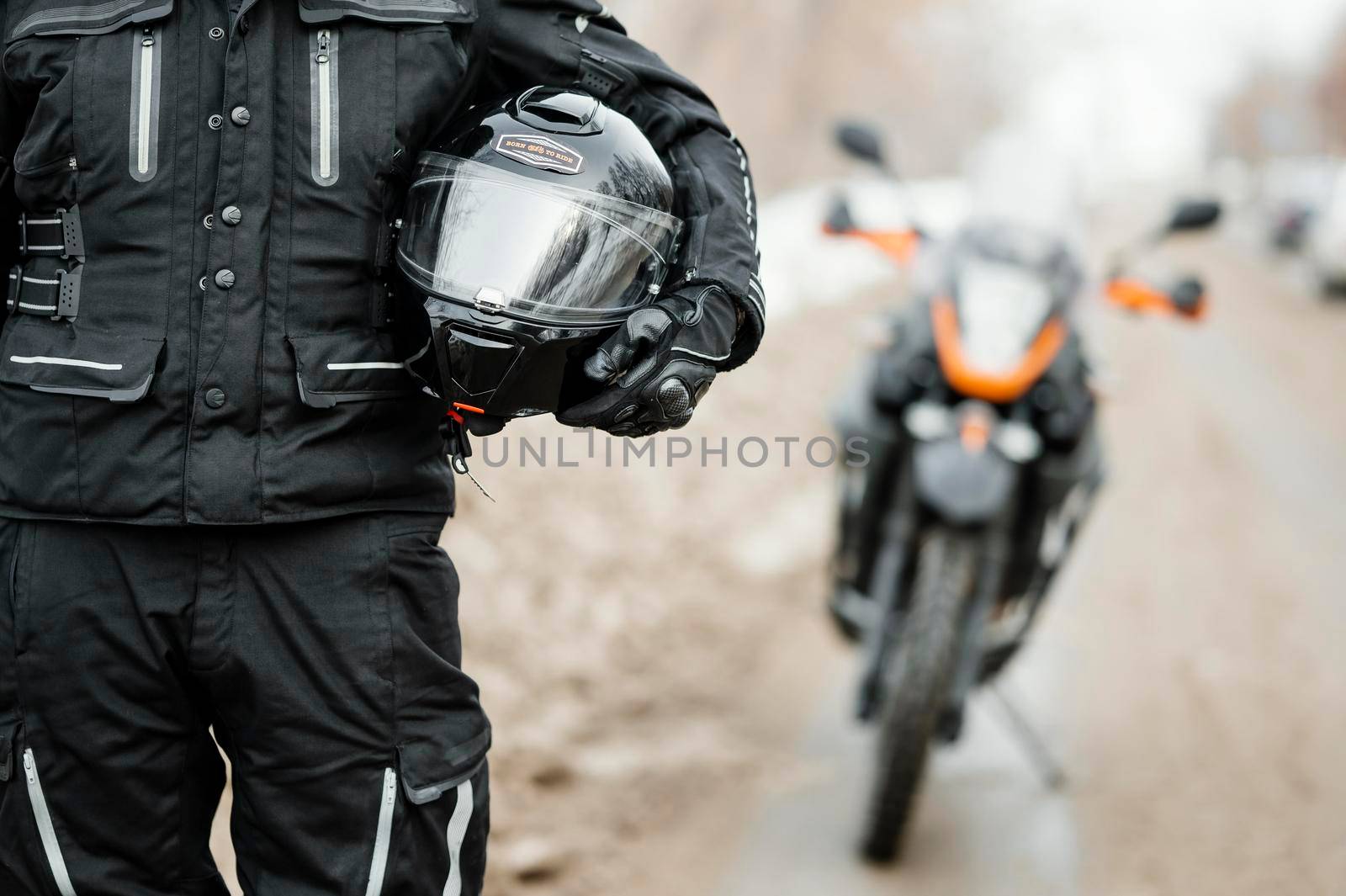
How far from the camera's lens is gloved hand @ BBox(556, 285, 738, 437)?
169 cm

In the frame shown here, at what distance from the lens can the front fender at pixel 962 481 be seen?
3066mm

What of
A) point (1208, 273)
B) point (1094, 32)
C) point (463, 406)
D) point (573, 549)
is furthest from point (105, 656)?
point (1208, 273)

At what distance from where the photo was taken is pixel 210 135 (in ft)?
5.41

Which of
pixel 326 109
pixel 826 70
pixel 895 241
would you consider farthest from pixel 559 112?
pixel 826 70

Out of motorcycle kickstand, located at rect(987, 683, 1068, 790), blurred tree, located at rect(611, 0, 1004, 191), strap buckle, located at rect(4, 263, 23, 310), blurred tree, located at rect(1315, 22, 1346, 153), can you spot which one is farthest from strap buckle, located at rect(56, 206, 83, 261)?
blurred tree, located at rect(1315, 22, 1346, 153)

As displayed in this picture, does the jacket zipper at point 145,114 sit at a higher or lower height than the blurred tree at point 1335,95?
higher

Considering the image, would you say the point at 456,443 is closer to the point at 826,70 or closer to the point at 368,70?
the point at 368,70

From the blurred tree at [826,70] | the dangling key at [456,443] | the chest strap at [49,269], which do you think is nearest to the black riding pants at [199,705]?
the dangling key at [456,443]

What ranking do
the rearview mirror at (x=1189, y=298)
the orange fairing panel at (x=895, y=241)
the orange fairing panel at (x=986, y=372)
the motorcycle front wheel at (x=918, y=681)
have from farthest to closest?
the orange fairing panel at (x=895, y=241)
the rearview mirror at (x=1189, y=298)
the orange fairing panel at (x=986, y=372)
the motorcycle front wheel at (x=918, y=681)

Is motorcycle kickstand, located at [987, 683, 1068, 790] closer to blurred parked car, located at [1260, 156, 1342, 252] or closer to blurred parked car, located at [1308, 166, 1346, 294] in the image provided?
blurred parked car, located at [1308, 166, 1346, 294]

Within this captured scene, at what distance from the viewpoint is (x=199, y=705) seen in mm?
1723

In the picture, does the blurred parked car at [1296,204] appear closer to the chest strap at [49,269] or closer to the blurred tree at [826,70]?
→ the blurred tree at [826,70]

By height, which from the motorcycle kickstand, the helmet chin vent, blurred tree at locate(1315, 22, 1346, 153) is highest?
the helmet chin vent

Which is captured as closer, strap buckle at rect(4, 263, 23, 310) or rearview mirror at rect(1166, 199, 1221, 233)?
strap buckle at rect(4, 263, 23, 310)
